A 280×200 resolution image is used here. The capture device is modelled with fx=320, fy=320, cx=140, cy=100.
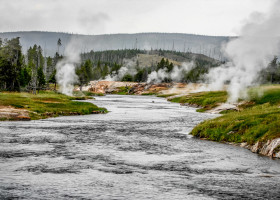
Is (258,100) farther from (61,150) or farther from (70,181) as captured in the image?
(70,181)

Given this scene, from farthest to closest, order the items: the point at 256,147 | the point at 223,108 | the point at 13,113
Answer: the point at 223,108 < the point at 13,113 < the point at 256,147

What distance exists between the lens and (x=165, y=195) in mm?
16109

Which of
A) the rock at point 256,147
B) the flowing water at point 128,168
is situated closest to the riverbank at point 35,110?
the flowing water at point 128,168

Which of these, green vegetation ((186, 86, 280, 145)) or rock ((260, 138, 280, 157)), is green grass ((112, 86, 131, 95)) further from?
rock ((260, 138, 280, 157))

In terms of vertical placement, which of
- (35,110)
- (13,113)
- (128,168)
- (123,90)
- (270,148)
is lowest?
(128,168)

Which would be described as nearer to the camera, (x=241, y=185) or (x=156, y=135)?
(x=241, y=185)

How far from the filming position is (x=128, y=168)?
21.1 meters

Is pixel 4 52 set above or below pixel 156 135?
above

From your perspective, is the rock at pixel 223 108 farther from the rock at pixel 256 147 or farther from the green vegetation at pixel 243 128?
the rock at pixel 256 147

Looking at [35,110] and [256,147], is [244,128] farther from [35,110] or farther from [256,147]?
[35,110]

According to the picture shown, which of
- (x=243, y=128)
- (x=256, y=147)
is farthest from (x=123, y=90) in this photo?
(x=256, y=147)

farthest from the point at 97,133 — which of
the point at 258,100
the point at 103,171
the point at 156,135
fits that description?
the point at 258,100

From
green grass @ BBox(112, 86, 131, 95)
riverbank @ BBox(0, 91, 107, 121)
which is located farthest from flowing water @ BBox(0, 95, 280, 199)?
green grass @ BBox(112, 86, 131, 95)

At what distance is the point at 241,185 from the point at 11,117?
36.4 meters
